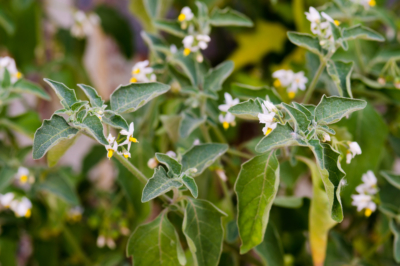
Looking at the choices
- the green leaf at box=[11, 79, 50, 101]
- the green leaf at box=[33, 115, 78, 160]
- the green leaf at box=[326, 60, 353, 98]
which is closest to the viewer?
the green leaf at box=[33, 115, 78, 160]

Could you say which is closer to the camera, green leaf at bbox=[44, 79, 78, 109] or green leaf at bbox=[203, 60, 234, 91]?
green leaf at bbox=[44, 79, 78, 109]

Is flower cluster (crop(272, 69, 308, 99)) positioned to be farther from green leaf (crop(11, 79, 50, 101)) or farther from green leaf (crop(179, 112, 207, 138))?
green leaf (crop(11, 79, 50, 101))

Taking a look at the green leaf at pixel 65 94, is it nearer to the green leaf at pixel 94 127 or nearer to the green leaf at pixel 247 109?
the green leaf at pixel 94 127

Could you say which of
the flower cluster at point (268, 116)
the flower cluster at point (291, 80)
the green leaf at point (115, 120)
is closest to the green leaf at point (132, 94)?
the green leaf at point (115, 120)

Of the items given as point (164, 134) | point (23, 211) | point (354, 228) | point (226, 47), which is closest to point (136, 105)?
point (164, 134)

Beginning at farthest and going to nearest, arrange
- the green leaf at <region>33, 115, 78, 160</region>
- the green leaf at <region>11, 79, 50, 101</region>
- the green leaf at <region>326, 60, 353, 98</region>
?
the green leaf at <region>11, 79, 50, 101</region>, the green leaf at <region>326, 60, 353, 98</region>, the green leaf at <region>33, 115, 78, 160</region>

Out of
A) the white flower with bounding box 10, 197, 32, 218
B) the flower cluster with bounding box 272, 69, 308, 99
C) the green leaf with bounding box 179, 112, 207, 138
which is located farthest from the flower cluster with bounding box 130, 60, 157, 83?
the white flower with bounding box 10, 197, 32, 218

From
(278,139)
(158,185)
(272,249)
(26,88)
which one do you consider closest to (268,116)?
(278,139)

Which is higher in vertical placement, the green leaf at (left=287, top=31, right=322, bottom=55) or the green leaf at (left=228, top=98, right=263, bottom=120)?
the green leaf at (left=287, top=31, right=322, bottom=55)
